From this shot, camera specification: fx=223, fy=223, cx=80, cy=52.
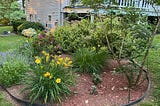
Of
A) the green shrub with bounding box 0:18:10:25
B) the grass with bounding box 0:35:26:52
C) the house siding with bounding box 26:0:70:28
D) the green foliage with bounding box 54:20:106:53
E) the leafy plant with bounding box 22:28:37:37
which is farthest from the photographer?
the green shrub with bounding box 0:18:10:25

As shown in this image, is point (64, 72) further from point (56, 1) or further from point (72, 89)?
point (56, 1)

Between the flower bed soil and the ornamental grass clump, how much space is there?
9.5 inches

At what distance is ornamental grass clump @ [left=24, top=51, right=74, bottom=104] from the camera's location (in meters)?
4.39

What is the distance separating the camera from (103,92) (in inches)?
196

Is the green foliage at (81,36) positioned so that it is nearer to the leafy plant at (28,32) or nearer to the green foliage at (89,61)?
the green foliage at (89,61)

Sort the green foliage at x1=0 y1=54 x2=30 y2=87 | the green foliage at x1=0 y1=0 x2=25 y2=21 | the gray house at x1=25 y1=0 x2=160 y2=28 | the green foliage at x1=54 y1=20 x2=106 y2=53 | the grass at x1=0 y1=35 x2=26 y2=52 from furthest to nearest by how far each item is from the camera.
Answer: the green foliage at x1=0 y1=0 x2=25 y2=21
the gray house at x1=25 y1=0 x2=160 y2=28
the grass at x1=0 y1=35 x2=26 y2=52
the green foliage at x1=54 y1=20 x2=106 y2=53
the green foliage at x1=0 y1=54 x2=30 y2=87

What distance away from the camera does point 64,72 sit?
480 centimetres

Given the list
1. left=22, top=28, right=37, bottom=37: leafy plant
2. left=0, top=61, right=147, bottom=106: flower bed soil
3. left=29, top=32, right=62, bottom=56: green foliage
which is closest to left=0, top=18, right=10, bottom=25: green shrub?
left=22, top=28, right=37, bottom=37: leafy plant

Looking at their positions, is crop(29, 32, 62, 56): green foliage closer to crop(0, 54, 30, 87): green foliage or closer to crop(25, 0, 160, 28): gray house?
crop(0, 54, 30, 87): green foliage

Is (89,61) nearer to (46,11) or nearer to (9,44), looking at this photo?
(9,44)

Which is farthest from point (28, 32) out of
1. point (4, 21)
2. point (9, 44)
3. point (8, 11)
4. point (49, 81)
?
point (4, 21)

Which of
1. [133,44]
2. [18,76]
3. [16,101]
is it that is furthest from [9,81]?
[133,44]

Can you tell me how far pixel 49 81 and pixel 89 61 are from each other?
1765 mm

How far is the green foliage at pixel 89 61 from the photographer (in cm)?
586
